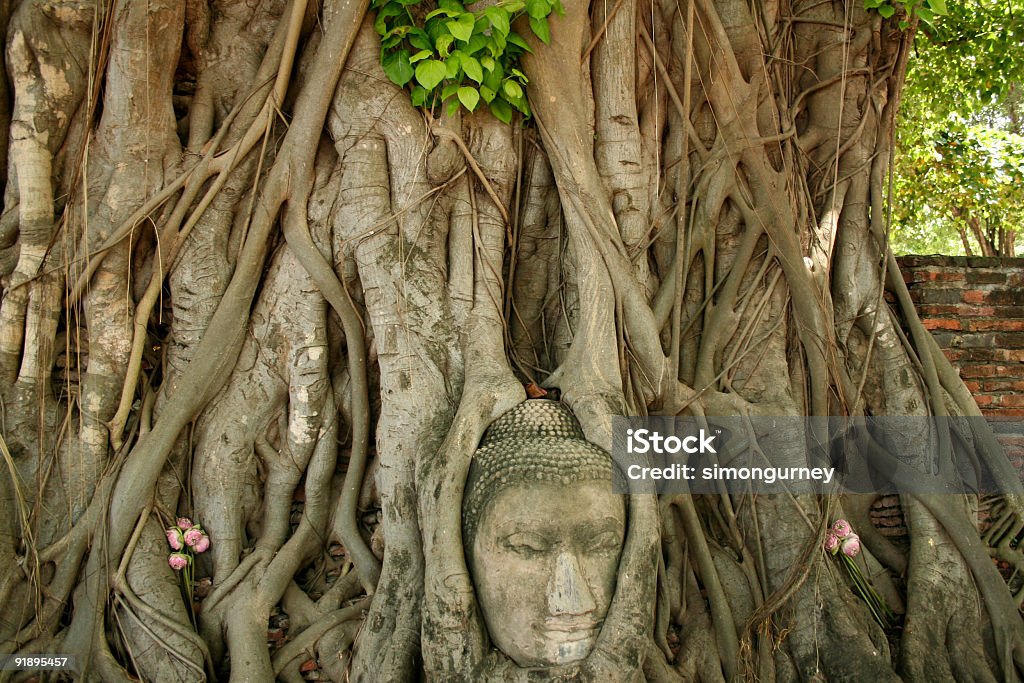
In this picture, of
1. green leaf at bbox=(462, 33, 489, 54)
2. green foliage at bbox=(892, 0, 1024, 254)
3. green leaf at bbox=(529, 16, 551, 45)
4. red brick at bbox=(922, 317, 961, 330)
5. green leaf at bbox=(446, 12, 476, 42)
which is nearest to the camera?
green leaf at bbox=(446, 12, 476, 42)

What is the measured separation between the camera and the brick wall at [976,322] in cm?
412

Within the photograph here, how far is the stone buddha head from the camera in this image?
2.32 metres

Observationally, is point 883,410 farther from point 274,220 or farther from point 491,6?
point 274,220

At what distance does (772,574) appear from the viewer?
3.01 metres

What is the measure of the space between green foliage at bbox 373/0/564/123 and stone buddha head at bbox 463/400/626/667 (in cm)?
133

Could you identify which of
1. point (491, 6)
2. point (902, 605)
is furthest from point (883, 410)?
point (491, 6)

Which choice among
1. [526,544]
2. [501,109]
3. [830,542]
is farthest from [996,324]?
[526,544]

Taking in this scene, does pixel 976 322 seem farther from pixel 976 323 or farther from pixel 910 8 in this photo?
pixel 910 8

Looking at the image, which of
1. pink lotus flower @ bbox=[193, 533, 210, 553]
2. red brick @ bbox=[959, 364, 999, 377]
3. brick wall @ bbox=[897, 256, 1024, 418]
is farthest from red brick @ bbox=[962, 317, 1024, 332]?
pink lotus flower @ bbox=[193, 533, 210, 553]

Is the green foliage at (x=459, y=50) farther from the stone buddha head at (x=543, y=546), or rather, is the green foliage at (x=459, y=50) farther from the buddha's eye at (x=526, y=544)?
the buddha's eye at (x=526, y=544)

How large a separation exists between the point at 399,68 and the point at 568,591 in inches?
76.1

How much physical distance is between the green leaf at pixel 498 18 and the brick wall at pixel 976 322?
97.8 inches

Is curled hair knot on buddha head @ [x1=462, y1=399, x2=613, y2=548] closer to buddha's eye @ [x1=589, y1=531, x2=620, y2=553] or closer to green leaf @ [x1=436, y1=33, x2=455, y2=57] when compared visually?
buddha's eye @ [x1=589, y1=531, x2=620, y2=553]

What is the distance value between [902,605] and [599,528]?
1.53m
